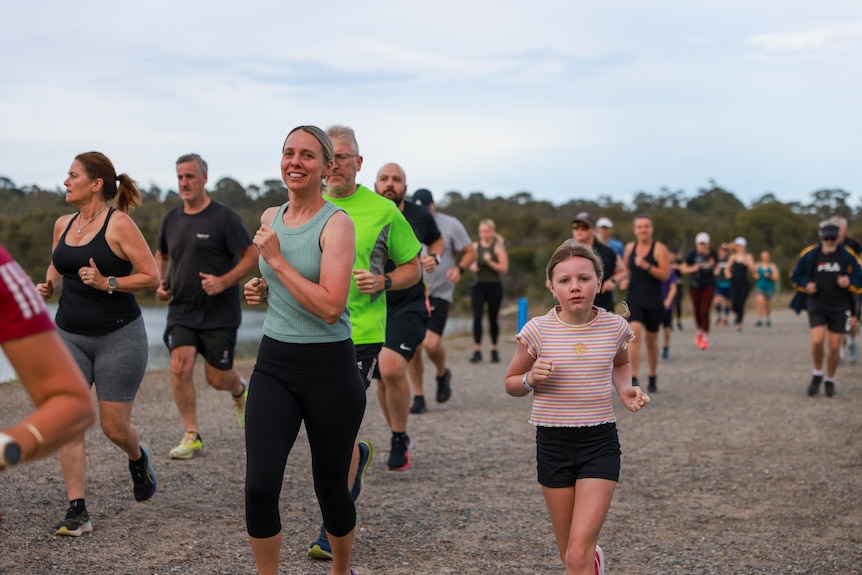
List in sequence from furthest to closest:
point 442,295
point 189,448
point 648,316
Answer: point 648,316 → point 442,295 → point 189,448

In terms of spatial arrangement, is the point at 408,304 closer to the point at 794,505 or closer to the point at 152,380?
the point at 794,505

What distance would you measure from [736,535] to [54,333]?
4698 millimetres

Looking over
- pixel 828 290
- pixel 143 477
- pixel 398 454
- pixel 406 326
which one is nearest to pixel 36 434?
pixel 143 477

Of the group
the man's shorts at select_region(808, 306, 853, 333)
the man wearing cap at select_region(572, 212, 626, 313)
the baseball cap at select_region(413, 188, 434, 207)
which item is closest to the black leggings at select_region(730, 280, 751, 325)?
the man's shorts at select_region(808, 306, 853, 333)

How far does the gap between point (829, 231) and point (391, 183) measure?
665 centimetres

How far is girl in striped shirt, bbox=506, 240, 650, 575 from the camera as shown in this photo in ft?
13.2

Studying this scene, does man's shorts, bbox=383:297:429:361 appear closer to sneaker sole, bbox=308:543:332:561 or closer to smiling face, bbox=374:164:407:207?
smiling face, bbox=374:164:407:207

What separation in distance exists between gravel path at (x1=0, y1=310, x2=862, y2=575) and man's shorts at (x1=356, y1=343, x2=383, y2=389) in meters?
0.90

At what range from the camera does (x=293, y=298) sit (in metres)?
4.05

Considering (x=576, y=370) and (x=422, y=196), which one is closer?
(x=576, y=370)

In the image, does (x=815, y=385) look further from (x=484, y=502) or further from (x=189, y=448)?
(x=189, y=448)

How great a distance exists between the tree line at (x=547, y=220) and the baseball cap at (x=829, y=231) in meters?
6.16

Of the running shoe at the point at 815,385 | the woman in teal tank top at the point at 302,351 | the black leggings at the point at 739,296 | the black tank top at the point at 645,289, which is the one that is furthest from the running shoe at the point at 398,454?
the black leggings at the point at 739,296

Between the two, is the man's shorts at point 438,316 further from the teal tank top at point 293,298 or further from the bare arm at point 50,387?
the bare arm at point 50,387
